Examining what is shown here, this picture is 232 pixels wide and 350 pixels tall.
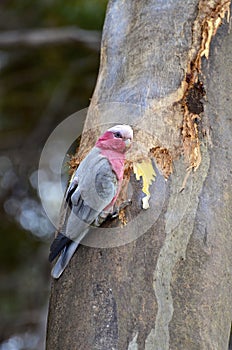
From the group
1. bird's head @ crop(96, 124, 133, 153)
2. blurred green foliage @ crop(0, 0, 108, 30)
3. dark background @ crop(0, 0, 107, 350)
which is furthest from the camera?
→ dark background @ crop(0, 0, 107, 350)

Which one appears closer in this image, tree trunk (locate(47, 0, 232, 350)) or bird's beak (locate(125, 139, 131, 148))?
tree trunk (locate(47, 0, 232, 350))

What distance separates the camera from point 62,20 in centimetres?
354

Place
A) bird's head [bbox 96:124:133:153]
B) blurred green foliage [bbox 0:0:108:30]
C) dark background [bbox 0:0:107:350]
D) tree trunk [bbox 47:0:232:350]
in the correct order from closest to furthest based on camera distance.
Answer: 1. tree trunk [bbox 47:0:232:350]
2. bird's head [bbox 96:124:133:153]
3. blurred green foliage [bbox 0:0:108:30]
4. dark background [bbox 0:0:107:350]

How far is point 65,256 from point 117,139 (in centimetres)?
25

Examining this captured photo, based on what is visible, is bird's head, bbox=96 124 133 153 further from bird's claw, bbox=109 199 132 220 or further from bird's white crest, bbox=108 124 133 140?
bird's claw, bbox=109 199 132 220

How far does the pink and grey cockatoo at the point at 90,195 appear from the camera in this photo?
1.27m

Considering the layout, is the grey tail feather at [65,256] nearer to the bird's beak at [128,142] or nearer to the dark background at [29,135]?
the bird's beak at [128,142]

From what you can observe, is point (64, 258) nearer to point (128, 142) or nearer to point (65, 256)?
point (65, 256)

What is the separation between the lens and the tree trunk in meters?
1.19

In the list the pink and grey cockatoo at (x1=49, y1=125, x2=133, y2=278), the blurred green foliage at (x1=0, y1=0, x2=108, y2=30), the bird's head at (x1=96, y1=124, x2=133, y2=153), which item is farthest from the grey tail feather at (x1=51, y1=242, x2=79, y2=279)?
the blurred green foliage at (x1=0, y1=0, x2=108, y2=30)

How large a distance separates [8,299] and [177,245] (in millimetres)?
2622

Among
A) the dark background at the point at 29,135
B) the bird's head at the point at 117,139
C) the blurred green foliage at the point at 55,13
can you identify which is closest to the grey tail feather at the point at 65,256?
the bird's head at the point at 117,139

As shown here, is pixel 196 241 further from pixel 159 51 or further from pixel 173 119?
pixel 159 51

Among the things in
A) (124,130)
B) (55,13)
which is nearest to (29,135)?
(55,13)
